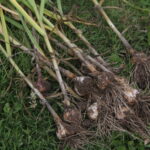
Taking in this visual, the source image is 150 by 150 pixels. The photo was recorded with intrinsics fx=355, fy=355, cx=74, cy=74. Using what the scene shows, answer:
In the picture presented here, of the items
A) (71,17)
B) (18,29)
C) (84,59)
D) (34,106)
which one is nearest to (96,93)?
(84,59)

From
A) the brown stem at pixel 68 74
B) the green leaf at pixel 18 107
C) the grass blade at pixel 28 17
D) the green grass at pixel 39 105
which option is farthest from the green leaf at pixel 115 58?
the green leaf at pixel 18 107

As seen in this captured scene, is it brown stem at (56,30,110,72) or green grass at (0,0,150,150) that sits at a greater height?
brown stem at (56,30,110,72)

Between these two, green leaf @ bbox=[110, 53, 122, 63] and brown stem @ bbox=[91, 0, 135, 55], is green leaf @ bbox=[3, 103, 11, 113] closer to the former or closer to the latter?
green leaf @ bbox=[110, 53, 122, 63]

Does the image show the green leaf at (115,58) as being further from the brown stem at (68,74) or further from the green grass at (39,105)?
the brown stem at (68,74)

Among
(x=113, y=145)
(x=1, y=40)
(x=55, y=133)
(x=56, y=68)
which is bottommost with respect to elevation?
(x=113, y=145)

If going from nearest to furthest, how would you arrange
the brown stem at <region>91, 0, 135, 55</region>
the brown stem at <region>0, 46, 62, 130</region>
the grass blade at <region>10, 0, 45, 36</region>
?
the brown stem at <region>0, 46, 62, 130</region>, the grass blade at <region>10, 0, 45, 36</region>, the brown stem at <region>91, 0, 135, 55</region>

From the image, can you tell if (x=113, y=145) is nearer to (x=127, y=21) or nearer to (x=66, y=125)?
(x=66, y=125)

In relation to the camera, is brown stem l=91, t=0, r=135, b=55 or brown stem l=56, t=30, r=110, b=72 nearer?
brown stem l=56, t=30, r=110, b=72

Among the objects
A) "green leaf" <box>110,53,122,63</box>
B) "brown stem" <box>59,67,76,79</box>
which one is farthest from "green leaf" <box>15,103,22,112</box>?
"green leaf" <box>110,53,122,63</box>

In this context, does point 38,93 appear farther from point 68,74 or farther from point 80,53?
point 80,53
